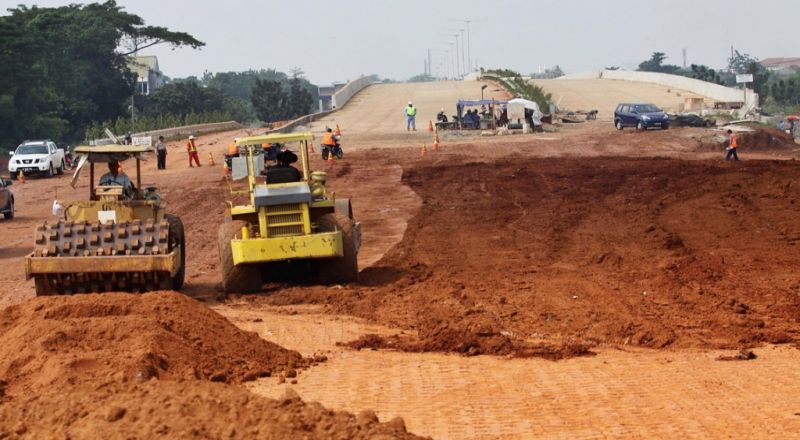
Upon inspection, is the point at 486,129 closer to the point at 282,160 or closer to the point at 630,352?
the point at 282,160

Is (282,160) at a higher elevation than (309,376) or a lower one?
higher

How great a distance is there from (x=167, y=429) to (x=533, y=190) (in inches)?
945

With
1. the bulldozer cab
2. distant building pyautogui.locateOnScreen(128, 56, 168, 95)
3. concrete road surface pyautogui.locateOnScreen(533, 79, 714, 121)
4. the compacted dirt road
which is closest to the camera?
the compacted dirt road

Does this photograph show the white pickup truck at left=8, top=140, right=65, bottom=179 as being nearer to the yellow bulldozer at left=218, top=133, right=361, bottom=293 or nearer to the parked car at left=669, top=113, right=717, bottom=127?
the parked car at left=669, top=113, right=717, bottom=127

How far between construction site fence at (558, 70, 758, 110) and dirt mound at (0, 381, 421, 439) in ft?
204

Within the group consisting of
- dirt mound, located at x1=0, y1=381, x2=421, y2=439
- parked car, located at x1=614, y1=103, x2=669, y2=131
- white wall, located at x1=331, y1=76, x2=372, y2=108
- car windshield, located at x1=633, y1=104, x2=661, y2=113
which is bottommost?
dirt mound, located at x1=0, y1=381, x2=421, y2=439

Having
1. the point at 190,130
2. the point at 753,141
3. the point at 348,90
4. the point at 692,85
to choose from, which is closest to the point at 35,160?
the point at 190,130

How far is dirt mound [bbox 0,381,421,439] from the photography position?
808cm

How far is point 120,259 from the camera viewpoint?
16219 mm

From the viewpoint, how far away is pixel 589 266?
64.8 ft

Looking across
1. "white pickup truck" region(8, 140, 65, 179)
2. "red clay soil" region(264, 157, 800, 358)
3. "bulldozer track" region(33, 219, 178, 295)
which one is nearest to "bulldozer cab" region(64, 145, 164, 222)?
"bulldozer track" region(33, 219, 178, 295)

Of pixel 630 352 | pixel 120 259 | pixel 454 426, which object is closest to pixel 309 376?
pixel 454 426

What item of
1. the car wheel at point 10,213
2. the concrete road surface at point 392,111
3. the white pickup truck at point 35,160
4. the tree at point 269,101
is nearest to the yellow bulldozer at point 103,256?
the car wheel at point 10,213

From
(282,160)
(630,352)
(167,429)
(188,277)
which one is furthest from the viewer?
(188,277)
